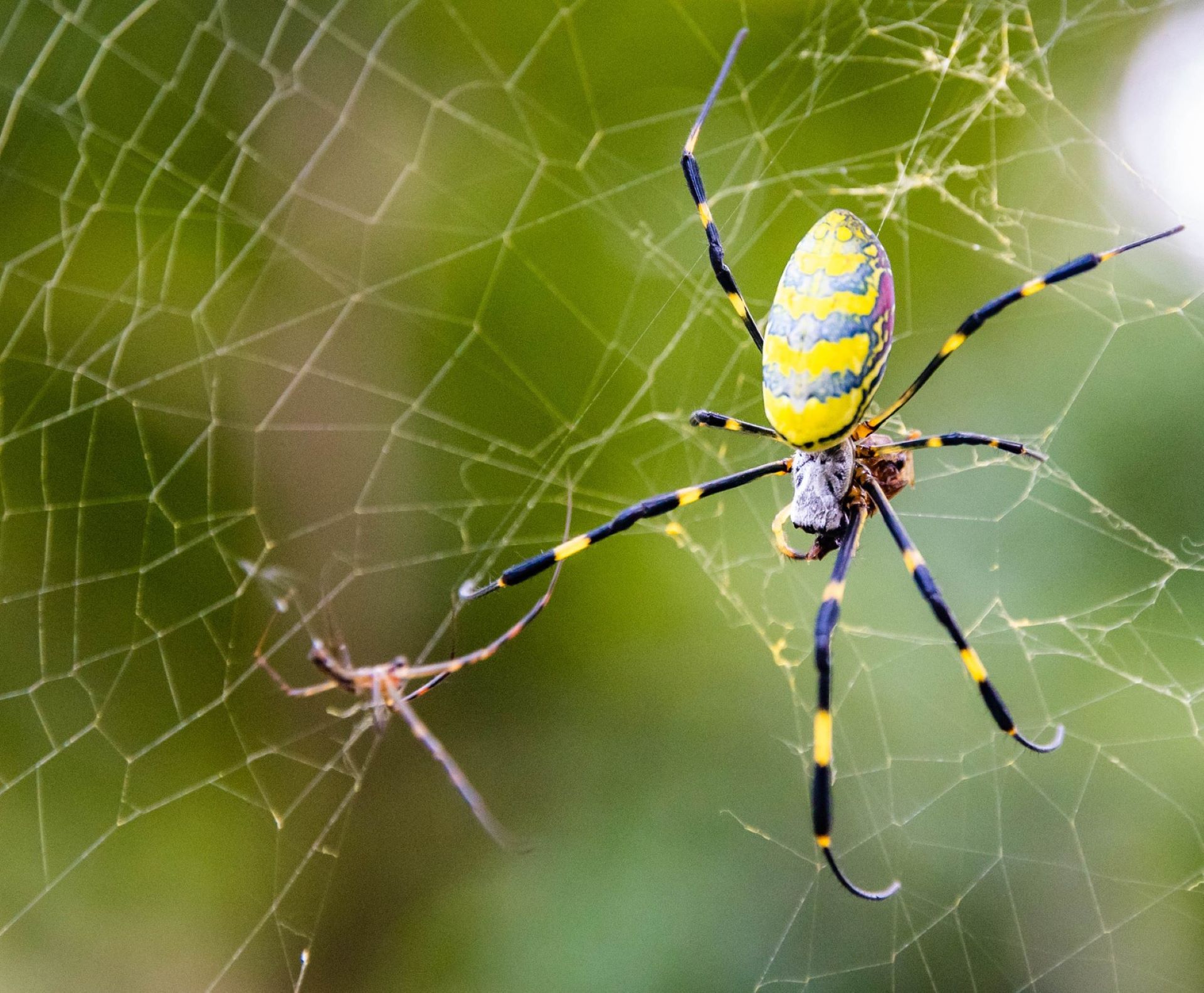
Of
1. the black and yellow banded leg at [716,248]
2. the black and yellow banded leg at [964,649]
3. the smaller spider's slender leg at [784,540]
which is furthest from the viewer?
the smaller spider's slender leg at [784,540]

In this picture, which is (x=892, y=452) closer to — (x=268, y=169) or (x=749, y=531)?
(x=749, y=531)

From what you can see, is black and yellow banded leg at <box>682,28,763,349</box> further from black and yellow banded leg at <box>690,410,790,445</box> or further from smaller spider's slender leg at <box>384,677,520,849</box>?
smaller spider's slender leg at <box>384,677,520,849</box>

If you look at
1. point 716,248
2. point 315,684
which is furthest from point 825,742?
point 315,684

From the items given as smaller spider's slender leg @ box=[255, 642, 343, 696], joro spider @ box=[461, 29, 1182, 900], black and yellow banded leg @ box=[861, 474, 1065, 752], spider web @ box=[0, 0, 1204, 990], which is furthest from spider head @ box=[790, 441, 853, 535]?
smaller spider's slender leg @ box=[255, 642, 343, 696]

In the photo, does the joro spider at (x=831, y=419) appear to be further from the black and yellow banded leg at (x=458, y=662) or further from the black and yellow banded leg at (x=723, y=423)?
the black and yellow banded leg at (x=458, y=662)

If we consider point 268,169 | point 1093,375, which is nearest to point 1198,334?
point 1093,375

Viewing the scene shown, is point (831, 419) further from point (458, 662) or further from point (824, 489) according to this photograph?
point (458, 662)

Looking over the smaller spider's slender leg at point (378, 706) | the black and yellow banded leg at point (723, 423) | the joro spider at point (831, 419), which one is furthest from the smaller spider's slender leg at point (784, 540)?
the smaller spider's slender leg at point (378, 706)
